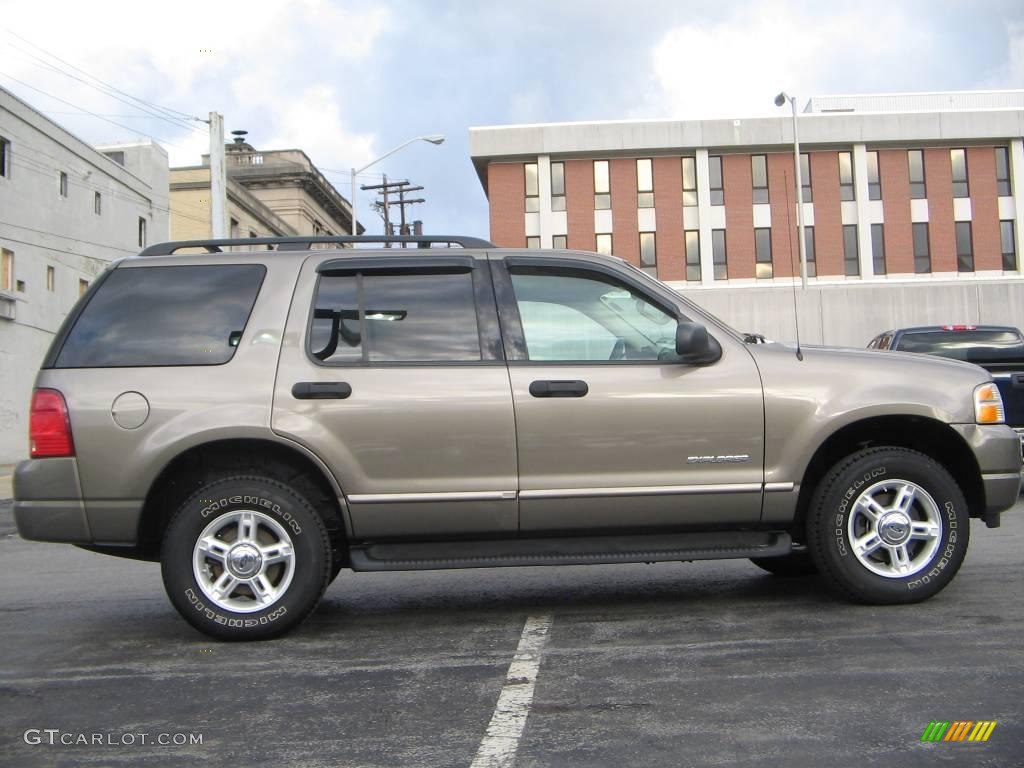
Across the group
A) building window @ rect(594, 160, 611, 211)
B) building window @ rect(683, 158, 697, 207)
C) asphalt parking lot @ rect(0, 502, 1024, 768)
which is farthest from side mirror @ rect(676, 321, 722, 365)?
building window @ rect(683, 158, 697, 207)

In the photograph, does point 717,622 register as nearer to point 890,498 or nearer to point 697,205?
point 890,498

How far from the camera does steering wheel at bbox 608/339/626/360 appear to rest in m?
5.24

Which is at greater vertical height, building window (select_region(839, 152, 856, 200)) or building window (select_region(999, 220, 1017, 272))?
building window (select_region(839, 152, 856, 200))

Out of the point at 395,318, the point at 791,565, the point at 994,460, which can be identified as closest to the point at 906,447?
the point at 994,460

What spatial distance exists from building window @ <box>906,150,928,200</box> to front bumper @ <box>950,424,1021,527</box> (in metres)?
45.6

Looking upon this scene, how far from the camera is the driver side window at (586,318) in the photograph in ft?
17.2

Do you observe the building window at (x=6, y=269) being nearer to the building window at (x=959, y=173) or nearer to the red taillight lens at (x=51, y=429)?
the red taillight lens at (x=51, y=429)

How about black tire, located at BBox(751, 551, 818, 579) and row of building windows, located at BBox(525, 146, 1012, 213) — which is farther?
row of building windows, located at BBox(525, 146, 1012, 213)

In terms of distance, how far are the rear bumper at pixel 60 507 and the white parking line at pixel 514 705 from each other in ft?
6.45

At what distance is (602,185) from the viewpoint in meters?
47.5

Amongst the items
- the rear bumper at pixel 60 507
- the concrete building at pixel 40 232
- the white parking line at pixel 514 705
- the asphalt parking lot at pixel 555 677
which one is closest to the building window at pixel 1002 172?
the concrete building at pixel 40 232

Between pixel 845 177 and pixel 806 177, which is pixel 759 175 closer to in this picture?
pixel 806 177

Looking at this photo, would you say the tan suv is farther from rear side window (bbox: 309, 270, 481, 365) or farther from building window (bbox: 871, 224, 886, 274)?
building window (bbox: 871, 224, 886, 274)

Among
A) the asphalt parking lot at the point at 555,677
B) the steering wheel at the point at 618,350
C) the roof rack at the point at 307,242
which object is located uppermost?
the roof rack at the point at 307,242
